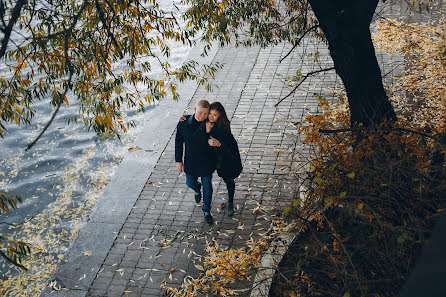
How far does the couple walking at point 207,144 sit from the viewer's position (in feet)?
22.9

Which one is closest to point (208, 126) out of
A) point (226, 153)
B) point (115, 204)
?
point (226, 153)

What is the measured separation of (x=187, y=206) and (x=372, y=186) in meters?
3.71

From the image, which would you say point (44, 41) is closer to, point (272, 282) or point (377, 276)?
point (272, 282)

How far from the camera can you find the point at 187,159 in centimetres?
728

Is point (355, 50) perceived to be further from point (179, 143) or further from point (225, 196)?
point (225, 196)

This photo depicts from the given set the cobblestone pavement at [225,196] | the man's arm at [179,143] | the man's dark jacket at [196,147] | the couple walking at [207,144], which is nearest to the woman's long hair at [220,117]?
the couple walking at [207,144]

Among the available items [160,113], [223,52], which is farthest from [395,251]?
[223,52]

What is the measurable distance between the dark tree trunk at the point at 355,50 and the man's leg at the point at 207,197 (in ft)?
7.45

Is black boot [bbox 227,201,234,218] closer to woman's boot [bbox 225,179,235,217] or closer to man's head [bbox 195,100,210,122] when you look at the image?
woman's boot [bbox 225,179,235,217]

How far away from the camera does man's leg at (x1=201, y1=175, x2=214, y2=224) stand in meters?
7.32

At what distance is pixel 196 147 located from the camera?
7.09m

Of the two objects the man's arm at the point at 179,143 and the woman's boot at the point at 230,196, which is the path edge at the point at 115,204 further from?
the woman's boot at the point at 230,196

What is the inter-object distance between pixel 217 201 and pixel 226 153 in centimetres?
128

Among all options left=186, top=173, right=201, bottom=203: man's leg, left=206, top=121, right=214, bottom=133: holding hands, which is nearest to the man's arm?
left=186, top=173, right=201, bottom=203: man's leg
